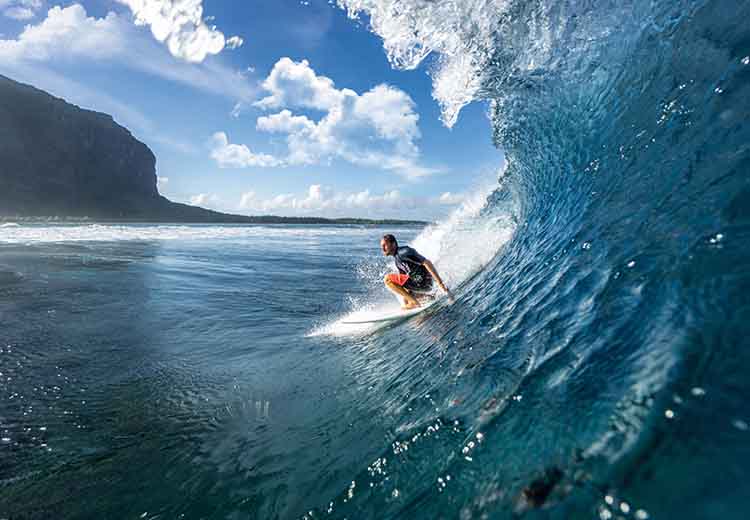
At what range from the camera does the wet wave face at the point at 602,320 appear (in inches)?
61.6

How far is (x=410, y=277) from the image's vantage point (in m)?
7.51

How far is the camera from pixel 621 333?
7.90 feet

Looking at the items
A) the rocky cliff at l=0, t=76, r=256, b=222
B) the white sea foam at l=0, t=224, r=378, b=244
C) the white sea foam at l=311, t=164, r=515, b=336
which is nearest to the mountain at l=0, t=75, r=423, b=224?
the rocky cliff at l=0, t=76, r=256, b=222

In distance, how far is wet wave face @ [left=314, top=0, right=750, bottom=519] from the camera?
1563 mm

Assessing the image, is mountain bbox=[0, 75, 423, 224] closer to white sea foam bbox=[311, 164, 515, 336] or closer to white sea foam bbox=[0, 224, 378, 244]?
white sea foam bbox=[0, 224, 378, 244]

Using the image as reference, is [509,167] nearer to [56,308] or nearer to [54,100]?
[56,308]

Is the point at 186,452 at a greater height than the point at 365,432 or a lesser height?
lesser

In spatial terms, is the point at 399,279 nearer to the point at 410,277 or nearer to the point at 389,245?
the point at 410,277

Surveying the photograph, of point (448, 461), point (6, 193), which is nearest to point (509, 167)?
point (448, 461)

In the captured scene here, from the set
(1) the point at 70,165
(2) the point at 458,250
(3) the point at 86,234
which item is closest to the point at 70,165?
(1) the point at 70,165

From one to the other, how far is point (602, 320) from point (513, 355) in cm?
70

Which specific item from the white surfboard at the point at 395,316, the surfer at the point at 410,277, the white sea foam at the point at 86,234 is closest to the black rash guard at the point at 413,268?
the surfer at the point at 410,277

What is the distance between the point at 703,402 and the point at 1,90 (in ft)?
528

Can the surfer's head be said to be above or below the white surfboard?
above
